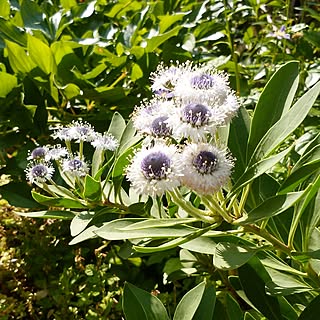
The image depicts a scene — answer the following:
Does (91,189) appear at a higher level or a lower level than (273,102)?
lower

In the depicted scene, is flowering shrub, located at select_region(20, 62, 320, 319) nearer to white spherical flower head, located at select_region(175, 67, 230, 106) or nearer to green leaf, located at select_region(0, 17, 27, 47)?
white spherical flower head, located at select_region(175, 67, 230, 106)

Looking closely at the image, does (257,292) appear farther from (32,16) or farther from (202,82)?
(32,16)

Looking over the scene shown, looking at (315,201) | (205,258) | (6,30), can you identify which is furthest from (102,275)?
(315,201)

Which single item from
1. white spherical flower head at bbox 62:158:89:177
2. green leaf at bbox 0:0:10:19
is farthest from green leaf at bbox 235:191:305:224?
green leaf at bbox 0:0:10:19

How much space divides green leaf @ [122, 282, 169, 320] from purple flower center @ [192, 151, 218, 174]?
36 cm

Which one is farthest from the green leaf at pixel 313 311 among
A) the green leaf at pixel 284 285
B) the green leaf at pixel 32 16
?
the green leaf at pixel 32 16

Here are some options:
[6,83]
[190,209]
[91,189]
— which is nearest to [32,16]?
[6,83]

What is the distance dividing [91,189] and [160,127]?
23cm

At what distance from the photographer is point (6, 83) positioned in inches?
61.3

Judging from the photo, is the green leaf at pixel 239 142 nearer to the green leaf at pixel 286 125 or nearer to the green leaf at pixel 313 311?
the green leaf at pixel 286 125

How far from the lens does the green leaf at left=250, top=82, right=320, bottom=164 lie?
2.70 feet

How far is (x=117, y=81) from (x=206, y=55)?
42 centimetres

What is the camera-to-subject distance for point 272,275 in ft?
3.42

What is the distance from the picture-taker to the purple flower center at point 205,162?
0.77 metres
